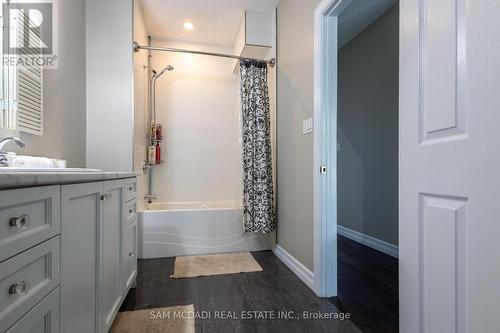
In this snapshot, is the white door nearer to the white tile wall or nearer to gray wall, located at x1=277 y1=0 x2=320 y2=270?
gray wall, located at x1=277 y1=0 x2=320 y2=270

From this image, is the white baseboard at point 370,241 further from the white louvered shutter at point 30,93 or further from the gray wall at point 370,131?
the white louvered shutter at point 30,93

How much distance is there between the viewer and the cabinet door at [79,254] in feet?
2.45

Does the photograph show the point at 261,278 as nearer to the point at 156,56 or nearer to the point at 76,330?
the point at 76,330

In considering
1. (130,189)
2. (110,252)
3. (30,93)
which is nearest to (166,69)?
(30,93)

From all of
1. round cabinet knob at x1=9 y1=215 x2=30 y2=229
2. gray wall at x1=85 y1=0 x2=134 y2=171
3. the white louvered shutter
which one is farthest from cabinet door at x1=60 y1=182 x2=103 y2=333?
gray wall at x1=85 y1=0 x2=134 y2=171

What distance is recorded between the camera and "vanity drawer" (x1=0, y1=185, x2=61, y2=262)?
1.68 ft

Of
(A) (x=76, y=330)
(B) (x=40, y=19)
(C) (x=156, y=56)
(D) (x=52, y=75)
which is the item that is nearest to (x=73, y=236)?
(A) (x=76, y=330)

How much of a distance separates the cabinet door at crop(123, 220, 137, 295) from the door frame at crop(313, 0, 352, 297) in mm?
1200

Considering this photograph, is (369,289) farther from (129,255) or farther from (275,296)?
(129,255)

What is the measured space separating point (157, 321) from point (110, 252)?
0.51m

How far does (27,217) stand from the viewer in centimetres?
59

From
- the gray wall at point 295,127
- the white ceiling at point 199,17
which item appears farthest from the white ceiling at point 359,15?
the white ceiling at point 199,17

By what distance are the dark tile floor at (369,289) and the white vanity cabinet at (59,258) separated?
1.32 meters

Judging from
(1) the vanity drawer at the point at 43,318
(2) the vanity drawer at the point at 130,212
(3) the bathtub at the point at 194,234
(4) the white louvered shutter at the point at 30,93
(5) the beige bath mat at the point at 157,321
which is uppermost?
(4) the white louvered shutter at the point at 30,93
